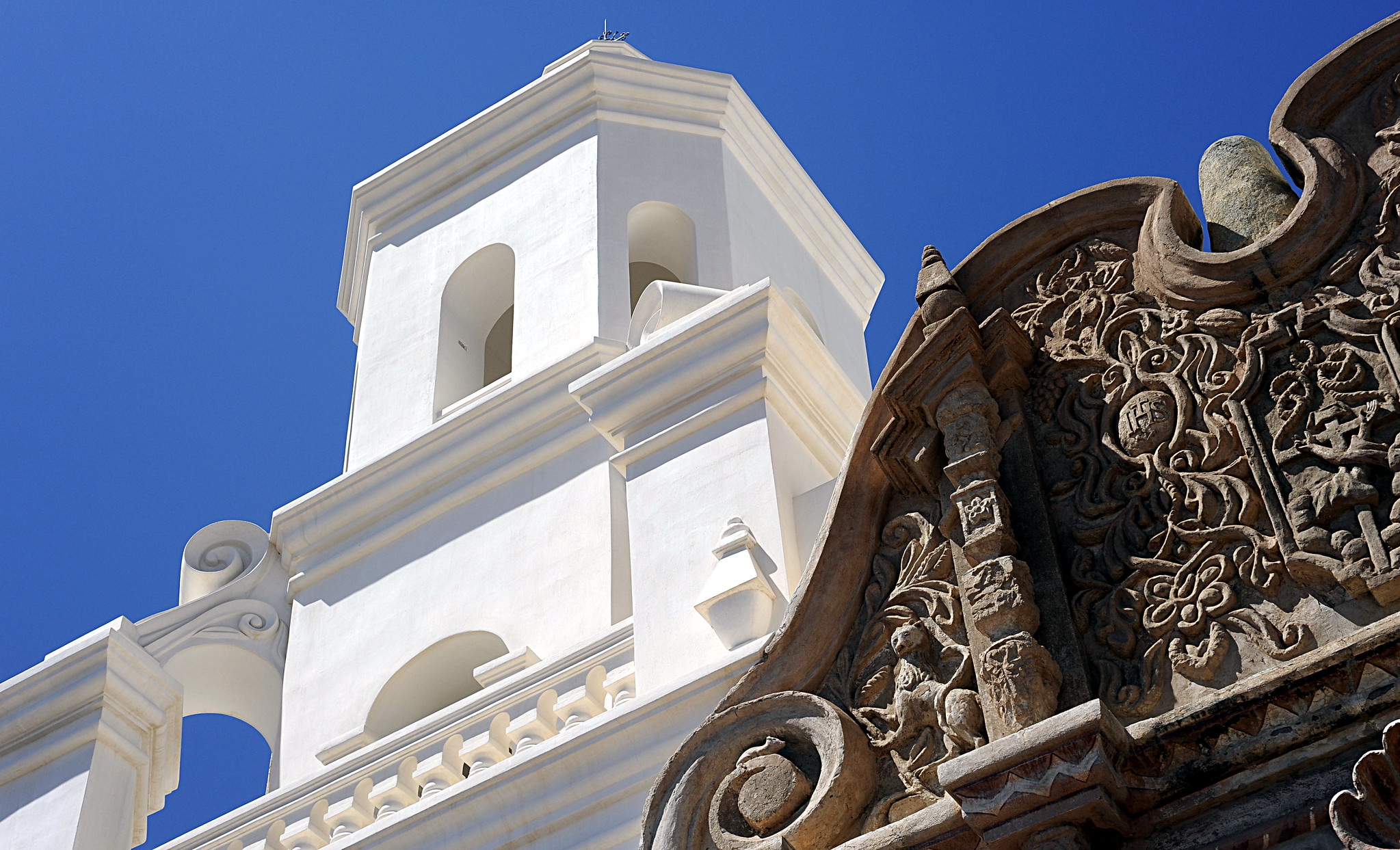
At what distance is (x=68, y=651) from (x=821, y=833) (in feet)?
20.1

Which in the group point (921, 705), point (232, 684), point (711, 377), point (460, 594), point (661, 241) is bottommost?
point (921, 705)

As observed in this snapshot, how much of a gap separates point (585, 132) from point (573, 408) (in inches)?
143

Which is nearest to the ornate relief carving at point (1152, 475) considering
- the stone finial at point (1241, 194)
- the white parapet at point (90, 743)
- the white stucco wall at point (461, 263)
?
the stone finial at point (1241, 194)

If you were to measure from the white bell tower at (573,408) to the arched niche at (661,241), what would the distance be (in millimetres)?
28

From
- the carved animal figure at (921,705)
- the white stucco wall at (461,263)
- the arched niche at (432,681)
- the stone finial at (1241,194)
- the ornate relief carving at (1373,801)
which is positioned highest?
the white stucco wall at (461,263)

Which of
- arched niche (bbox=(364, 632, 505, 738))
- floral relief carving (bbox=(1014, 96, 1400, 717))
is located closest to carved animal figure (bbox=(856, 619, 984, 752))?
floral relief carving (bbox=(1014, 96, 1400, 717))

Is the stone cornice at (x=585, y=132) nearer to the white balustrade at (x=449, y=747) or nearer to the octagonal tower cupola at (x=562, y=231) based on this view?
the octagonal tower cupola at (x=562, y=231)

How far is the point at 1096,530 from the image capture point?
6270 millimetres

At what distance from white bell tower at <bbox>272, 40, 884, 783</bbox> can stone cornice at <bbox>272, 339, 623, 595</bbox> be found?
2cm

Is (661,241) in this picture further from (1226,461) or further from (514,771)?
(1226,461)

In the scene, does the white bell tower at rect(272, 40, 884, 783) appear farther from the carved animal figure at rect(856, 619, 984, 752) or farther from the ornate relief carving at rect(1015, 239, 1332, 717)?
the ornate relief carving at rect(1015, 239, 1332, 717)

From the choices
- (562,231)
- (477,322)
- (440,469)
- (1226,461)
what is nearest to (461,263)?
(477,322)

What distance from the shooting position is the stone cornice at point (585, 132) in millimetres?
14516

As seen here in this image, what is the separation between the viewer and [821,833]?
6.04 metres
